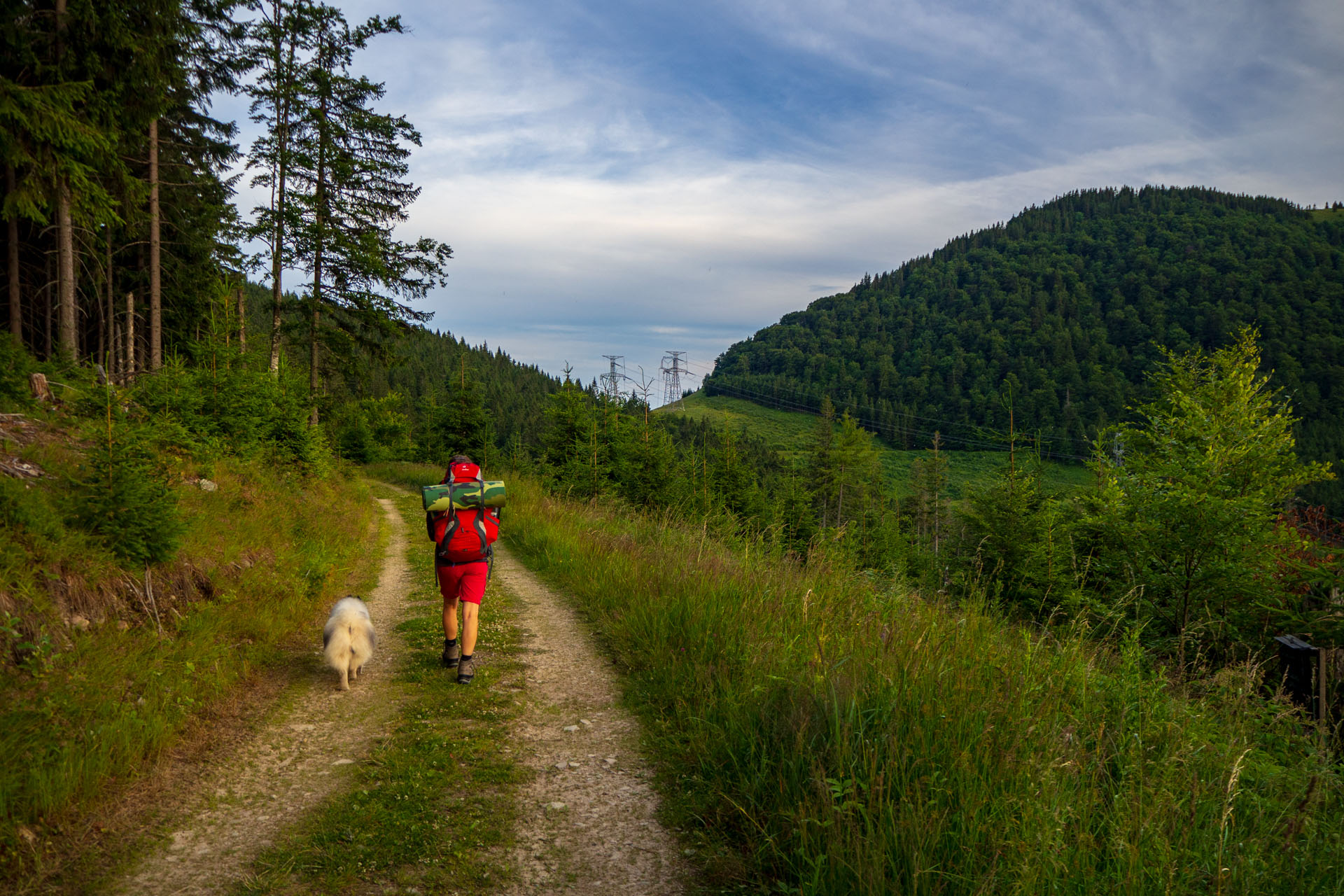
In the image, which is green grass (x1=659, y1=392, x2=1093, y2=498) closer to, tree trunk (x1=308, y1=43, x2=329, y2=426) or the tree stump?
tree trunk (x1=308, y1=43, x2=329, y2=426)

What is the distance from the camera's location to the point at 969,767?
275 cm

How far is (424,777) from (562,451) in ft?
68.9

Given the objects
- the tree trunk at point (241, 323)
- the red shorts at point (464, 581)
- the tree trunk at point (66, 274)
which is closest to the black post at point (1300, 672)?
the red shorts at point (464, 581)

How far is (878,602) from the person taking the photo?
531 centimetres

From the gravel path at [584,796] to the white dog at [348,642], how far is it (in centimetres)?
142

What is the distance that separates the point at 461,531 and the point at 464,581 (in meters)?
0.45

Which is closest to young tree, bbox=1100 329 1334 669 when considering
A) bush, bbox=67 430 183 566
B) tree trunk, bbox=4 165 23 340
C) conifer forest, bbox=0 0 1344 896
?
conifer forest, bbox=0 0 1344 896

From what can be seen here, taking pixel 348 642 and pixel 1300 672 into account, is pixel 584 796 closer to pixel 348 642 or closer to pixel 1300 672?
pixel 348 642

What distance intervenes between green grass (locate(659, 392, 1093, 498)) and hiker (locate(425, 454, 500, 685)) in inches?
2576

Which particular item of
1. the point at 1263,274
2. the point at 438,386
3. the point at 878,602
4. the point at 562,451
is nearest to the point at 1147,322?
the point at 1263,274

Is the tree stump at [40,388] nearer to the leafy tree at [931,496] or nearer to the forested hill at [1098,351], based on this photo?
the leafy tree at [931,496]

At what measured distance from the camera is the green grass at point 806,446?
10350 centimetres

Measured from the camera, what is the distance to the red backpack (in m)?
5.34

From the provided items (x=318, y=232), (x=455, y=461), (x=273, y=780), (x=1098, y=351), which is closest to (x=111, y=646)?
(x=273, y=780)
